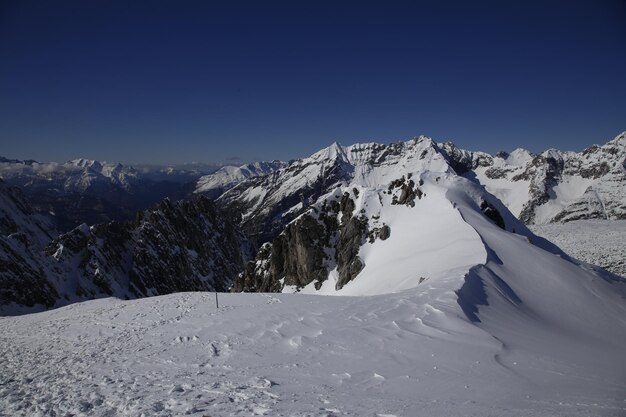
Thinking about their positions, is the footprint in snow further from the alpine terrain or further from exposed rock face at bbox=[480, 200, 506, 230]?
exposed rock face at bbox=[480, 200, 506, 230]

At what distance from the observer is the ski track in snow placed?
9555mm

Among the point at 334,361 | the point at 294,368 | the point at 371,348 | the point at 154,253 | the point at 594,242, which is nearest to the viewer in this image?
the point at 294,368

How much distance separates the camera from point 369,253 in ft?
172

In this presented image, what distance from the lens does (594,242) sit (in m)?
82.4

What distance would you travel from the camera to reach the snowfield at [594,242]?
6775 centimetres

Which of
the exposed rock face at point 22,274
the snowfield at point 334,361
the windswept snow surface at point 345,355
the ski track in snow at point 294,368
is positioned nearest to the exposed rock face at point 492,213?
the windswept snow surface at point 345,355

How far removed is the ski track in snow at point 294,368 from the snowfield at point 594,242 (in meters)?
71.6

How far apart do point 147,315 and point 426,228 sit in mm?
35267

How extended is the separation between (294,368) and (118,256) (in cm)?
11148

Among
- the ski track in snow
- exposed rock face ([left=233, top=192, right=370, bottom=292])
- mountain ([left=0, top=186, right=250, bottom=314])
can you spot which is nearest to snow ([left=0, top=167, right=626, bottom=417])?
the ski track in snow

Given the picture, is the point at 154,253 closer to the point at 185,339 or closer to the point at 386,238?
the point at 386,238

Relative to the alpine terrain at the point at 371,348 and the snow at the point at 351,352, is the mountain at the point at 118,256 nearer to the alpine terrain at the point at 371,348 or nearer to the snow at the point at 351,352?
the snow at the point at 351,352

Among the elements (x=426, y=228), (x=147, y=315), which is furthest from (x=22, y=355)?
(x=426, y=228)

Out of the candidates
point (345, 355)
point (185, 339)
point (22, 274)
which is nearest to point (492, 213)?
point (345, 355)
